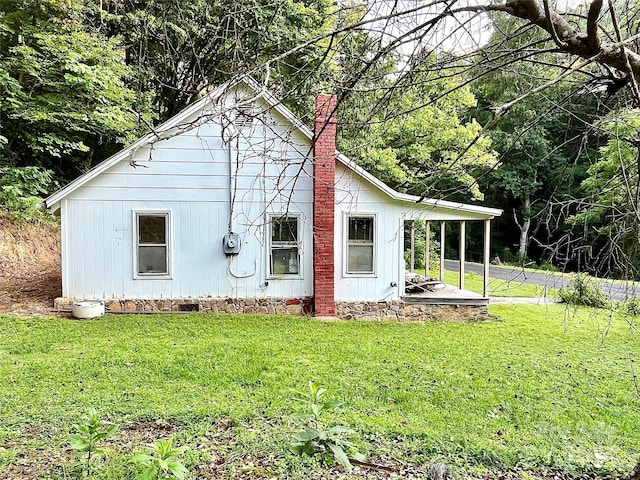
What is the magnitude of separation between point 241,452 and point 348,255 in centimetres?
597

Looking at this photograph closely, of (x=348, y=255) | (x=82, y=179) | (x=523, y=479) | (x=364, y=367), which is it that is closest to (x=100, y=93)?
(x=82, y=179)

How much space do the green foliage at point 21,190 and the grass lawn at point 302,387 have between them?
4608 mm

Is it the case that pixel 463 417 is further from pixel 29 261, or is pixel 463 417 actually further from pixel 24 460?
pixel 29 261

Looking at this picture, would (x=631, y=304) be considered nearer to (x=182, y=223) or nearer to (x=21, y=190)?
(x=182, y=223)

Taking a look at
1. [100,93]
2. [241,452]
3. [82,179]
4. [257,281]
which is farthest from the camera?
[100,93]

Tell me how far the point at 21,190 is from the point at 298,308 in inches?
317

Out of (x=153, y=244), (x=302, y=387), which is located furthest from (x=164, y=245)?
(x=302, y=387)

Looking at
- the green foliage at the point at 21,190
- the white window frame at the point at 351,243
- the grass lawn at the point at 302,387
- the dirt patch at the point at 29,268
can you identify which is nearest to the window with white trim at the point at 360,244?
the white window frame at the point at 351,243

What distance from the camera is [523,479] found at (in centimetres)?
299

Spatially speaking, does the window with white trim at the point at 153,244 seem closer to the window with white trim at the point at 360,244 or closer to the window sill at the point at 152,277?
the window sill at the point at 152,277

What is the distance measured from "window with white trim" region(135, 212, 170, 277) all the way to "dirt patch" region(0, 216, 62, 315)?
1.99 metres

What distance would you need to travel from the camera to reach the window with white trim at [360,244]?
887cm

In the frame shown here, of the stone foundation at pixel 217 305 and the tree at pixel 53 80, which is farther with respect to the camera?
the tree at pixel 53 80

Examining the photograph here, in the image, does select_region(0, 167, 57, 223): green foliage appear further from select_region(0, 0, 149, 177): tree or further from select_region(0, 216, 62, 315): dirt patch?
select_region(0, 0, 149, 177): tree
